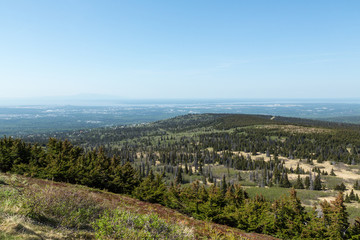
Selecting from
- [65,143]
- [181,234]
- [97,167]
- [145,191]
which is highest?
[181,234]

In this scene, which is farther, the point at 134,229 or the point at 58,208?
the point at 58,208

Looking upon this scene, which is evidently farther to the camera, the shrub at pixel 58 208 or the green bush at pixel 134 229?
the shrub at pixel 58 208

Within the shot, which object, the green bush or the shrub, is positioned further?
the shrub

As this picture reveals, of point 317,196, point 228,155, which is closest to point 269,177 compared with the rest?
point 317,196

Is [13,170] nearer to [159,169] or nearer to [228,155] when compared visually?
[159,169]

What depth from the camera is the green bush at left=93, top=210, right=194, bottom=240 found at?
1035 centimetres

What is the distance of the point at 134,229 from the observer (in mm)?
11312

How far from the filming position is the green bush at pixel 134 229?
1035cm

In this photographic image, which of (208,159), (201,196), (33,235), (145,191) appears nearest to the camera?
(33,235)

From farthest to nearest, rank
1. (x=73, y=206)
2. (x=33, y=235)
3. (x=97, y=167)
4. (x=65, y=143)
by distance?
(x=65, y=143), (x=97, y=167), (x=73, y=206), (x=33, y=235)

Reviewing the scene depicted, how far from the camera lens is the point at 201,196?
40375 millimetres

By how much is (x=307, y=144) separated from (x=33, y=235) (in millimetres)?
216421

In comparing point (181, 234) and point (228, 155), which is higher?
point (181, 234)

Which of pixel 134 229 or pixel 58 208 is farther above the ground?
pixel 58 208
